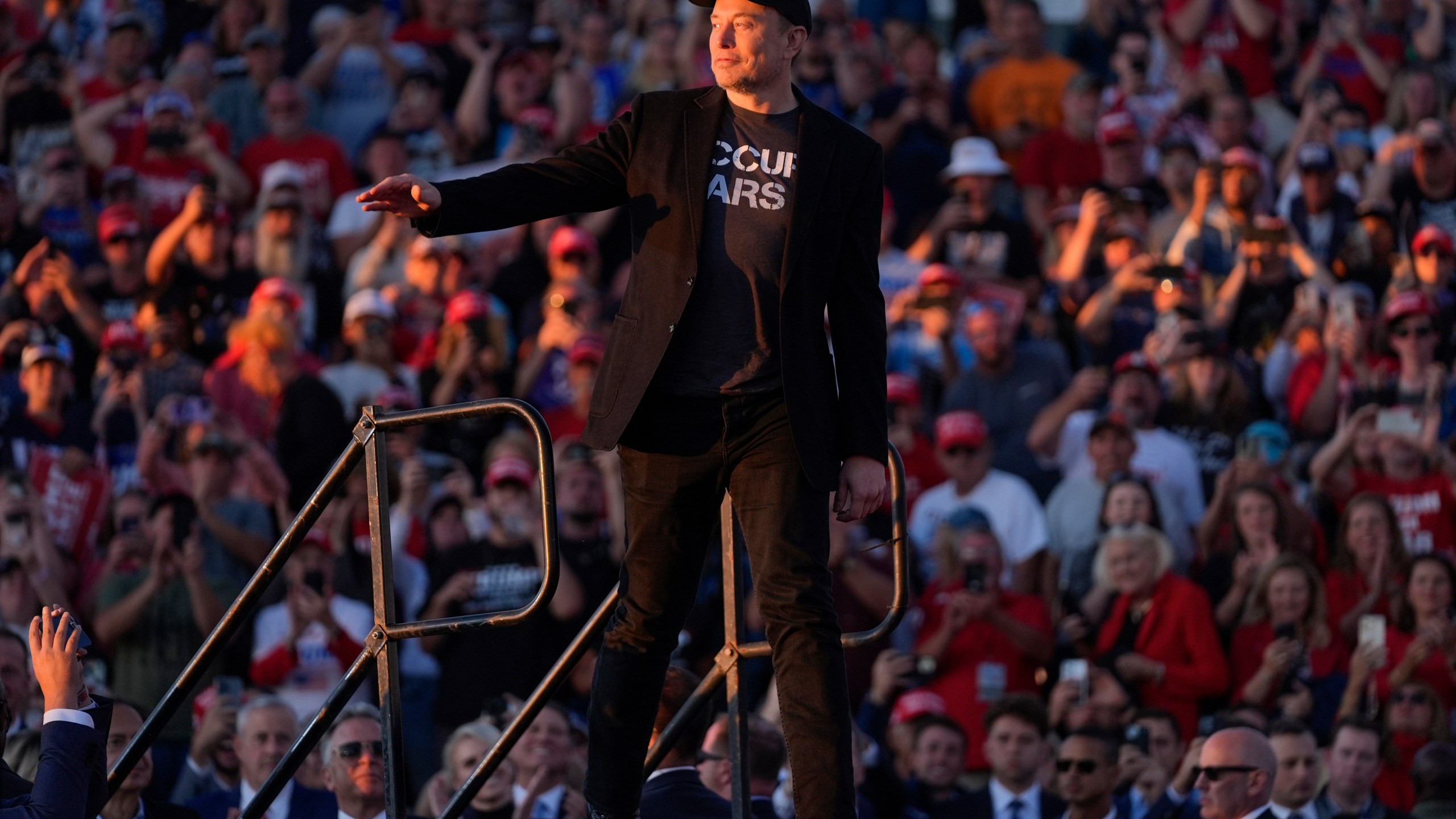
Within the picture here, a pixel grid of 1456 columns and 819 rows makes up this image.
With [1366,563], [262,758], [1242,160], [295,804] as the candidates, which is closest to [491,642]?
[295,804]

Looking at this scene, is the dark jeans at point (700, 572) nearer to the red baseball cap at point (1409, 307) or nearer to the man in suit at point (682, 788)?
the man in suit at point (682, 788)

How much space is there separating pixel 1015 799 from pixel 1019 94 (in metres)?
Answer: 7.54

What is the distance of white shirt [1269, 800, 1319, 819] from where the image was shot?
9117mm

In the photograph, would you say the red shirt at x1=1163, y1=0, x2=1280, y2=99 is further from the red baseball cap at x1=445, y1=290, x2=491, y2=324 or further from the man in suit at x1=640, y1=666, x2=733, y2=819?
the man in suit at x1=640, y1=666, x2=733, y2=819

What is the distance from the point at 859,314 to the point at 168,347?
756 cm

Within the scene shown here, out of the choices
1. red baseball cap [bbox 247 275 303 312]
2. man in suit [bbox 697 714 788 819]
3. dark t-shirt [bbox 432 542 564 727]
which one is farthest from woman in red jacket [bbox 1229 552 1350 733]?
red baseball cap [bbox 247 275 303 312]

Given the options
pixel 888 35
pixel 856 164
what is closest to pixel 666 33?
pixel 888 35

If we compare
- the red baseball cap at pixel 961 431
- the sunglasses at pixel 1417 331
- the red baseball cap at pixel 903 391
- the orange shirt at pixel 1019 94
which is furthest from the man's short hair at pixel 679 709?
the orange shirt at pixel 1019 94

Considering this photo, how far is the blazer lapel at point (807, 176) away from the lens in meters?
5.13

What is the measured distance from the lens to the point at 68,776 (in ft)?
18.2

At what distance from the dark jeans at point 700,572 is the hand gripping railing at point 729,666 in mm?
318

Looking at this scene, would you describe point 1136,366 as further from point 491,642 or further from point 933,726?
point 491,642

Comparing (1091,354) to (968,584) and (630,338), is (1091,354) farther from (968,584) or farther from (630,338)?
(630,338)

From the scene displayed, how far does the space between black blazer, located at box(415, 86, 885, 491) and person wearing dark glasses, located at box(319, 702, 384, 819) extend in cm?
339
